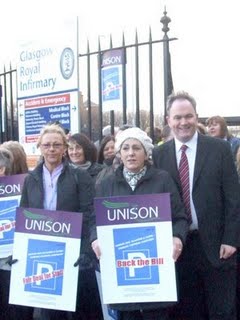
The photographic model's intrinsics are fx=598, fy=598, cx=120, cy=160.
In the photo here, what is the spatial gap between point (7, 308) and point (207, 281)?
181 centimetres

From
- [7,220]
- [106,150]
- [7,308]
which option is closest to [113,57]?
[106,150]

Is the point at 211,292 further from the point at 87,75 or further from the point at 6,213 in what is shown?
the point at 87,75

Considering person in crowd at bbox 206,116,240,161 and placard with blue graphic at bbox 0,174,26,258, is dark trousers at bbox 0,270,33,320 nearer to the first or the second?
placard with blue graphic at bbox 0,174,26,258

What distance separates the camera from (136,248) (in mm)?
3953

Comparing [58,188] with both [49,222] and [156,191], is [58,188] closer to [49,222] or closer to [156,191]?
[49,222]

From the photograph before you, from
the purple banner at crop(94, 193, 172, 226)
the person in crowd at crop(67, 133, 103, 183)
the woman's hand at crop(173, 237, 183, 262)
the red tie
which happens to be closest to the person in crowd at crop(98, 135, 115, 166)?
the person in crowd at crop(67, 133, 103, 183)

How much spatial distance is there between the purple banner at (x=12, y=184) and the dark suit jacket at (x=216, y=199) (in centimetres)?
157

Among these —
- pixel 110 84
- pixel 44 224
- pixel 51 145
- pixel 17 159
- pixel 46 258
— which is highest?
pixel 110 84

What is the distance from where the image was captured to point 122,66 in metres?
6.49

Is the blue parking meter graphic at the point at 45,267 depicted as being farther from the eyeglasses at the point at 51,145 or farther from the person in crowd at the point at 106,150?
the person in crowd at the point at 106,150

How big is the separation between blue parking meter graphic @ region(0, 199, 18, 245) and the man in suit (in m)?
1.40

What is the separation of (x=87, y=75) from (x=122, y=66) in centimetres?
81

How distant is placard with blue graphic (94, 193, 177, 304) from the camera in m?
3.89

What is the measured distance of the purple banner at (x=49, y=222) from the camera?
4320 millimetres
